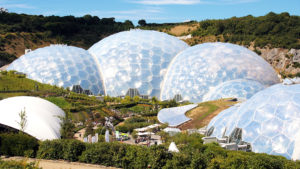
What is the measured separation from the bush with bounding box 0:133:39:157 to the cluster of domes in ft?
65.2

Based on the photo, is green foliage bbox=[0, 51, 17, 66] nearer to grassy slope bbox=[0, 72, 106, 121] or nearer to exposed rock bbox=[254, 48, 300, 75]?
grassy slope bbox=[0, 72, 106, 121]

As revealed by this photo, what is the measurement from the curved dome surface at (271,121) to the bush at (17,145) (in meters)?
10.3

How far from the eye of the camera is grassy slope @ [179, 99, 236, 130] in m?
25.9

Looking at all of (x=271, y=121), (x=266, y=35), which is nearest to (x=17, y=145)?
(x=271, y=121)

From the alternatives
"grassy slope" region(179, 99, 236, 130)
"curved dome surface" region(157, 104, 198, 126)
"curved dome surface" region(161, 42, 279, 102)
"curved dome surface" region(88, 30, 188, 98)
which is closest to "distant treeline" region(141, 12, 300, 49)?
"curved dome surface" region(161, 42, 279, 102)

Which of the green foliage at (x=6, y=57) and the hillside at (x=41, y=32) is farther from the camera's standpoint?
the hillside at (x=41, y=32)

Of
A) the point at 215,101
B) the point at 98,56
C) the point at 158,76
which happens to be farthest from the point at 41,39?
the point at 215,101

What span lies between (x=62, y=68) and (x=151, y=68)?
33.1 feet

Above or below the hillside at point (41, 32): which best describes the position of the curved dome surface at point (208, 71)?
below

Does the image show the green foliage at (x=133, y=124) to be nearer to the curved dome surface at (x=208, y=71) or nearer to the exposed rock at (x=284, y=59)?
the curved dome surface at (x=208, y=71)

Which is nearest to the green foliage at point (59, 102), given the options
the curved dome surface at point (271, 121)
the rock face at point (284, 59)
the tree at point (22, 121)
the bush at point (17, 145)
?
the tree at point (22, 121)

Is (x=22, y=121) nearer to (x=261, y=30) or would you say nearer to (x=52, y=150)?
(x=52, y=150)

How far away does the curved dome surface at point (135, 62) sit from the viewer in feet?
122

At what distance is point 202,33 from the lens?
8019 cm
